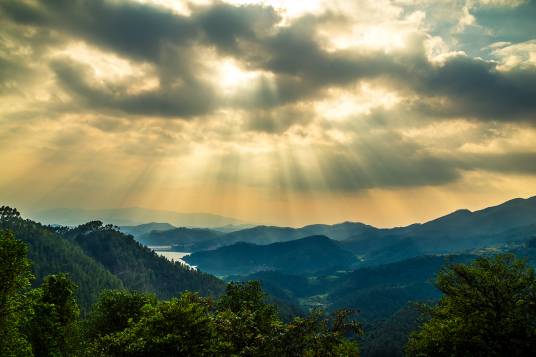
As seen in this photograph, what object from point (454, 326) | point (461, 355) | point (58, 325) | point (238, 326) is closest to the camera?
point (238, 326)

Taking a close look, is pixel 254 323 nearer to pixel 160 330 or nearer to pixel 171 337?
pixel 171 337

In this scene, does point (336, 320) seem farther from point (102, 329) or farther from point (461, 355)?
point (102, 329)

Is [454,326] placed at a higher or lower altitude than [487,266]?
lower

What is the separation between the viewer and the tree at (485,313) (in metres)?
40.7

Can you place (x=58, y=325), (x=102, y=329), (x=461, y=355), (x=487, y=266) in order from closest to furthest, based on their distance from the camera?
1. (x=461, y=355)
2. (x=487, y=266)
3. (x=58, y=325)
4. (x=102, y=329)

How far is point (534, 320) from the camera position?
42.6 meters

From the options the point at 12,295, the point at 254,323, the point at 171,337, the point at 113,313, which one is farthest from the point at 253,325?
the point at 113,313

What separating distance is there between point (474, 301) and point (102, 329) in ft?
201

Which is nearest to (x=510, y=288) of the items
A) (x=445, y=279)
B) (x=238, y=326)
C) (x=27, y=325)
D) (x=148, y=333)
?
(x=445, y=279)

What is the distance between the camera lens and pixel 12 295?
4134cm

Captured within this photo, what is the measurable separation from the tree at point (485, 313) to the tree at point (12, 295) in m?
49.1

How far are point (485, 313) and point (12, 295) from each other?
5682cm

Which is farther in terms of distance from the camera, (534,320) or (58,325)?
(58,325)

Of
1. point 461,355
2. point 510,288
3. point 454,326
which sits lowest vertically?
point 461,355
